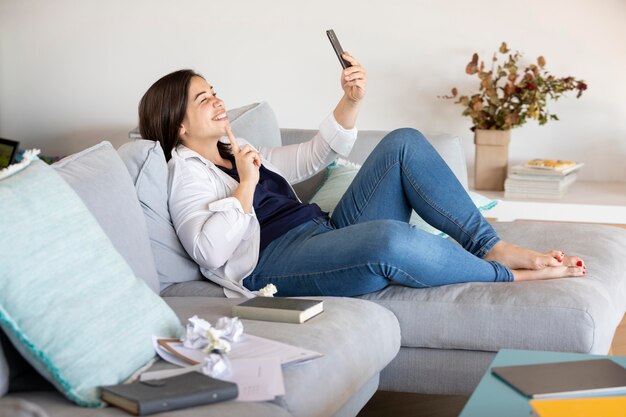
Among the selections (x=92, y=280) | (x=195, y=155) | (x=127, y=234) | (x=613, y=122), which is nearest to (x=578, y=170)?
(x=613, y=122)

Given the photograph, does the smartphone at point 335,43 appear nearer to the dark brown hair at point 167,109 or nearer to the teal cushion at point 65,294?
the dark brown hair at point 167,109

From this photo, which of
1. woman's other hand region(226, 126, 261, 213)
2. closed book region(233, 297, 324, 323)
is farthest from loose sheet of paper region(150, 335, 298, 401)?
woman's other hand region(226, 126, 261, 213)

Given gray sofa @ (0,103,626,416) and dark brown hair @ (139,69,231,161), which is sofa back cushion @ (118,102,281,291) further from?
dark brown hair @ (139,69,231,161)

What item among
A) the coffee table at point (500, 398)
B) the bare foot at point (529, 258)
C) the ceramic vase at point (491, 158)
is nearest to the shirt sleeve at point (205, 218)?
the bare foot at point (529, 258)

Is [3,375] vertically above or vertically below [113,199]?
below

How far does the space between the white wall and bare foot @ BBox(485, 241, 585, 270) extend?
1.60m

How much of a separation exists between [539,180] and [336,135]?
3.79 feet

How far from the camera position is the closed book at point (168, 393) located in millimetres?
1406

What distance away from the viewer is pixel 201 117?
8.47ft

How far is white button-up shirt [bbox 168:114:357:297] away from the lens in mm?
2295

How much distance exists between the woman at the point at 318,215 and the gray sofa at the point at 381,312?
0.22ft

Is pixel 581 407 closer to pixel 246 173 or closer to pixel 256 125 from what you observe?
pixel 246 173

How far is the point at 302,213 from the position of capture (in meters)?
2.60

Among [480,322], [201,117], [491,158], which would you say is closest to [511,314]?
[480,322]
